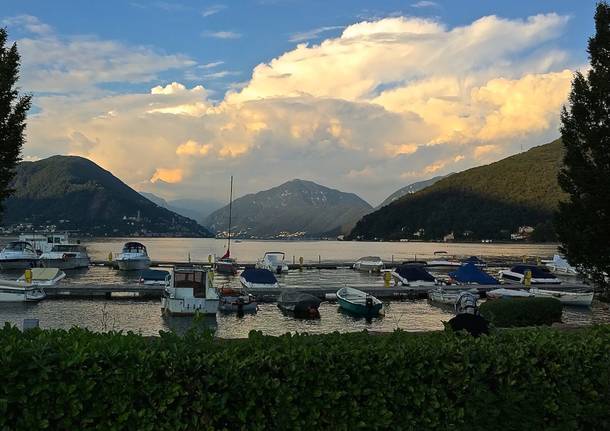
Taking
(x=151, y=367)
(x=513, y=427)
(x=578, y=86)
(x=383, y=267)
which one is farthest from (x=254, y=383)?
(x=383, y=267)

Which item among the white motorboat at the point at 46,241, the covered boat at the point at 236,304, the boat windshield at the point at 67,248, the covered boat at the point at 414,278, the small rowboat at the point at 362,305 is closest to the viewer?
the small rowboat at the point at 362,305

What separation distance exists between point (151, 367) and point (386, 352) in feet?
8.96

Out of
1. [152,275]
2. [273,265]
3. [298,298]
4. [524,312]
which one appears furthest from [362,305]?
[273,265]

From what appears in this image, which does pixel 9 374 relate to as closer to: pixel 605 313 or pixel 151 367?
pixel 151 367

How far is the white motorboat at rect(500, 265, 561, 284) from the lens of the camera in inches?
2186

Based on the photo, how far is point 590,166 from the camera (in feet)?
65.7

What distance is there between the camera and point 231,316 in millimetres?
36312

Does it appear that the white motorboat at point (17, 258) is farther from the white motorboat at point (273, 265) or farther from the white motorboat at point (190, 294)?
the white motorboat at point (190, 294)

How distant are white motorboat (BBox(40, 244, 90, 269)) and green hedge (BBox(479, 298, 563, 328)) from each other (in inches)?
2486

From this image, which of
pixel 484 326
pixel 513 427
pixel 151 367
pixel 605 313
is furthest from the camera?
pixel 605 313

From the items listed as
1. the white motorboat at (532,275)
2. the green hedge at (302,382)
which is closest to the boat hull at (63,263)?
the white motorboat at (532,275)

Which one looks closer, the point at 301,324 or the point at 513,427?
the point at 513,427

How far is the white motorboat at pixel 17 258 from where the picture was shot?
70312 millimetres

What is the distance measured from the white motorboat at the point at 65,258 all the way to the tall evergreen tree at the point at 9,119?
6524 cm
